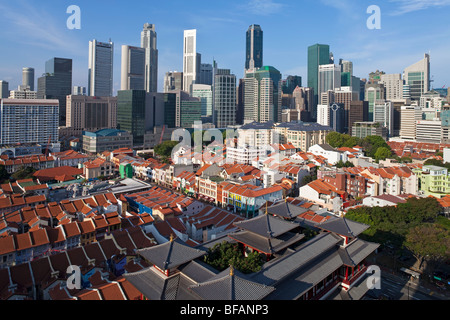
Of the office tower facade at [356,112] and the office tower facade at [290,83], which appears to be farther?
the office tower facade at [290,83]

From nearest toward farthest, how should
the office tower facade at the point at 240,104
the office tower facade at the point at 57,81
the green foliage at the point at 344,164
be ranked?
the green foliage at the point at 344,164
the office tower facade at the point at 57,81
the office tower facade at the point at 240,104

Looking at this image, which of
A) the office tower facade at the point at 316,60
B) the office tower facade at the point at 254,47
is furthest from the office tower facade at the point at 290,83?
the office tower facade at the point at 254,47

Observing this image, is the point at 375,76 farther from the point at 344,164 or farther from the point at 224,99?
the point at 344,164

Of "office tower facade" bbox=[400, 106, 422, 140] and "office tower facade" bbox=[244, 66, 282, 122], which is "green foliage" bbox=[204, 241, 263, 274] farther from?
"office tower facade" bbox=[244, 66, 282, 122]

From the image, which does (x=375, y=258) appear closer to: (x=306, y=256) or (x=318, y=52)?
(x=306, y=256)

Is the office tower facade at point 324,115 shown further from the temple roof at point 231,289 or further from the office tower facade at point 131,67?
the temple roof at point 231,289

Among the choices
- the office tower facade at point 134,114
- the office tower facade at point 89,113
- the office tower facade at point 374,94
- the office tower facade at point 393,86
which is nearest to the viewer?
the office tower facade at point 134,114

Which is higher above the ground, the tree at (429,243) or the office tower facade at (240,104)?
the office tower facade at (240,104)
